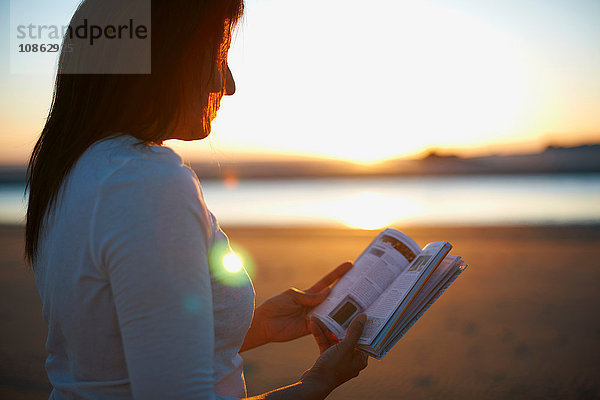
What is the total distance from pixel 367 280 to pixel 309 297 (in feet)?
0.83

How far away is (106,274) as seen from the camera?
2.77 feet

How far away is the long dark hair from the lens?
994mm

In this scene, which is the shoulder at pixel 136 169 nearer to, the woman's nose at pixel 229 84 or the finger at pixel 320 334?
the woman's nose at pixel 229 84

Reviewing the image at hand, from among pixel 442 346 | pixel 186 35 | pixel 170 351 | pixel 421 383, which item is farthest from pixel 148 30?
pixel 442 346

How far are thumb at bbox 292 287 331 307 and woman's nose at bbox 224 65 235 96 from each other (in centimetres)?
96

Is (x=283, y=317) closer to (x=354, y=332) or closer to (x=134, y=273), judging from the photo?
(x=354, y=332)

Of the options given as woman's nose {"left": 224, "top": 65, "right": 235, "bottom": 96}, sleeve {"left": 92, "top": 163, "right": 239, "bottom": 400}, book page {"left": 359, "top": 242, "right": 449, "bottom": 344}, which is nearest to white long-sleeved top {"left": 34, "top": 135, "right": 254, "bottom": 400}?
sleeve {"left": 92, "top": 163, "right": 239, "bottom": 400}

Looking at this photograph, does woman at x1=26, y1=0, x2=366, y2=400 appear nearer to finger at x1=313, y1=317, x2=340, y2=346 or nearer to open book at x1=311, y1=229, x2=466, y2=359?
open book at x1=311, y1=229, x2=466, y2=359

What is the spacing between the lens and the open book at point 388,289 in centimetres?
154

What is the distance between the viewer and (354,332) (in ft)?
4.92

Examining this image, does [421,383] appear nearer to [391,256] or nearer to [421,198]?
[391,256]

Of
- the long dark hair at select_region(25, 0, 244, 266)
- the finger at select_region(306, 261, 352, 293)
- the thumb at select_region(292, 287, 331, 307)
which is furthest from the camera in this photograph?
the finger at select_region(306, 261, 352, 293)

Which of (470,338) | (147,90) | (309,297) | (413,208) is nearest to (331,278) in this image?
(309,297)

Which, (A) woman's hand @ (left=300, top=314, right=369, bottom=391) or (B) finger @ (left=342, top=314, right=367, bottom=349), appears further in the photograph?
(B) finger @ (left=342, top=314, right=367, bottom=349)
